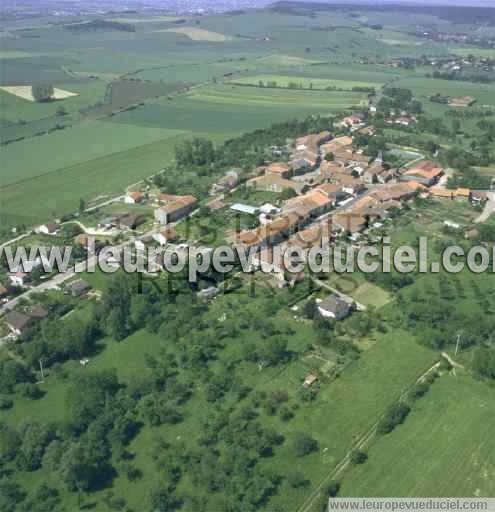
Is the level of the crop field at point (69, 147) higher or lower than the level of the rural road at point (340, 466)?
higher

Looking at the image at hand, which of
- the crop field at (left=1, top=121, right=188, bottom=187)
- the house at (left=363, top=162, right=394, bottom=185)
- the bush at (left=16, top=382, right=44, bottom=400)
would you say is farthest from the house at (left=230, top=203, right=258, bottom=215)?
the bush at (left=16, top=382, right=44, bottom=400)

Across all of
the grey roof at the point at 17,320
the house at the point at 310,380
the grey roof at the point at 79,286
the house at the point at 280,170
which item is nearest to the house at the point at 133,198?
the house at the point at 280,170

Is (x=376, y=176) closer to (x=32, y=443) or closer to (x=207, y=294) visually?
(x=207, y=294)

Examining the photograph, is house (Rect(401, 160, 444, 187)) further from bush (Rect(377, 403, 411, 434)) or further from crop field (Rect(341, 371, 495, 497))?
bush (Rect(377, 403, 411, 434))

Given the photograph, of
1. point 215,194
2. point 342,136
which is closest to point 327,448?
point 215,194

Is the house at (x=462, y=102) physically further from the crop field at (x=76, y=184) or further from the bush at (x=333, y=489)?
the bush at (x=333, y=489)

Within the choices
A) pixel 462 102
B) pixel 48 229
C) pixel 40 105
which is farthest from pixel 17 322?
pixel 462 102
